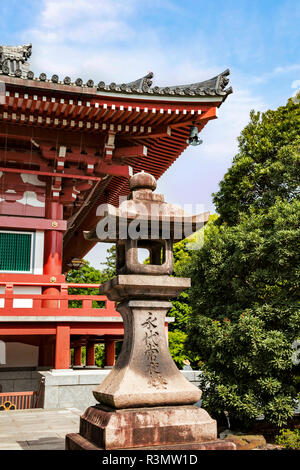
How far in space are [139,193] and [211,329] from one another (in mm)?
5685

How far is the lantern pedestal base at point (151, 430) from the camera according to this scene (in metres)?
4.73

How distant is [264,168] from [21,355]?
9.97 meters

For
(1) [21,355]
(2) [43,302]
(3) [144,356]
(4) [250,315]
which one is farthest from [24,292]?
(3) [144,356]

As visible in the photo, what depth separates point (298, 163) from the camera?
46.7 feet

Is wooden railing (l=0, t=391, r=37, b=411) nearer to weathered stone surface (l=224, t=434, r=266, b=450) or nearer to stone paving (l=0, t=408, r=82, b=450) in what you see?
stone paving (l=0, t=408, r=82, b=450)

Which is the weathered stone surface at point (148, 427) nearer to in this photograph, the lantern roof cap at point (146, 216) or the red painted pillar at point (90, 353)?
the lantern roof cap at point (146, 216)

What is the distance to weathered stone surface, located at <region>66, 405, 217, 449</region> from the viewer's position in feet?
15.5

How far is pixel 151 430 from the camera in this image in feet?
16.0

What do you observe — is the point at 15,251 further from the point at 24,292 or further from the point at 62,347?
the point at 62,347

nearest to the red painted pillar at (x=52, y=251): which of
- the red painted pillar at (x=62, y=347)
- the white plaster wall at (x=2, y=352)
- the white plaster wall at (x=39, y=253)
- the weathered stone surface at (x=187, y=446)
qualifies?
the white plaster wall at (x=39, y=253)

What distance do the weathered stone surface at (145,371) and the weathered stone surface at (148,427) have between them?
11 cm

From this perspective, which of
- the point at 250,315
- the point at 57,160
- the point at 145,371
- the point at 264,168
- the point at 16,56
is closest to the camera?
the point at 145,371
